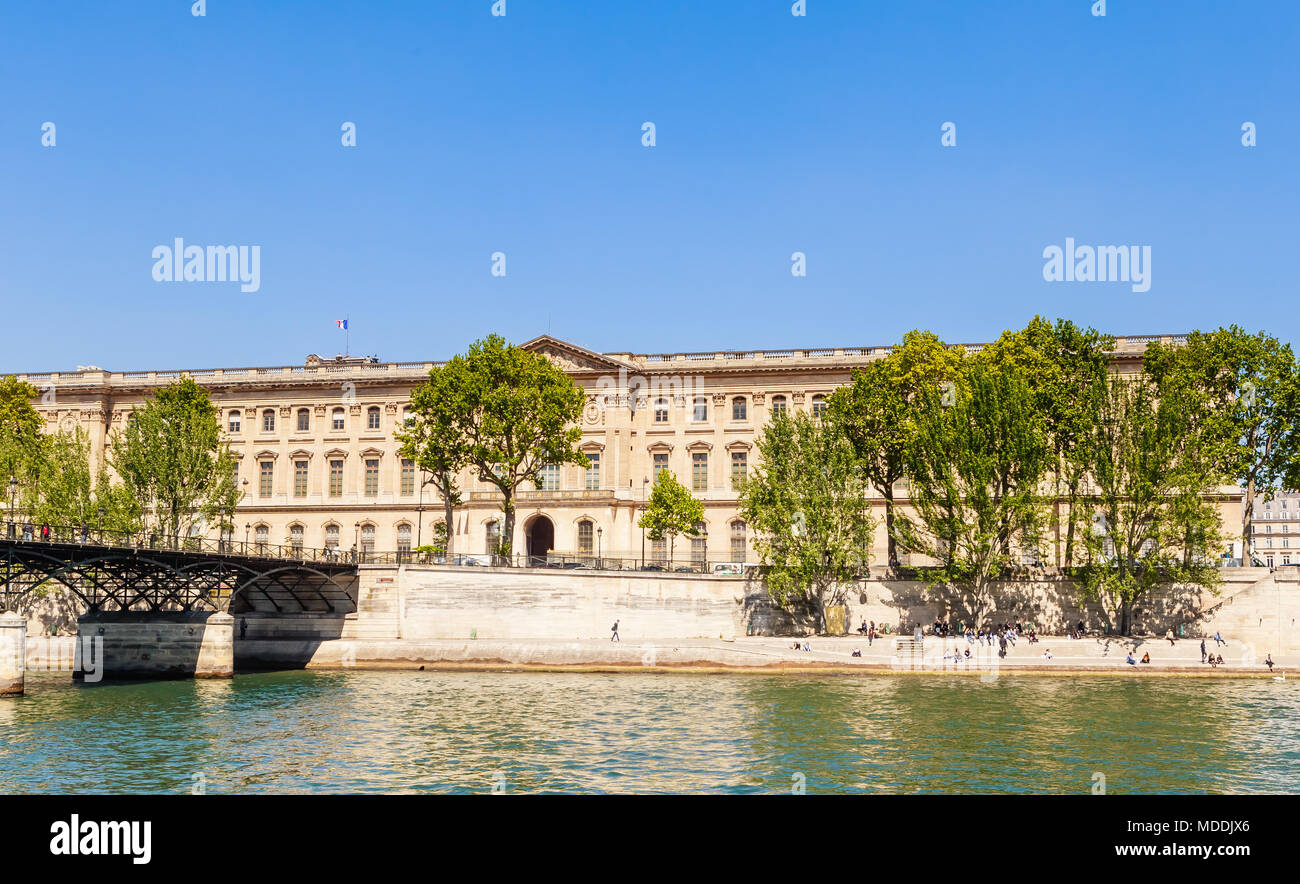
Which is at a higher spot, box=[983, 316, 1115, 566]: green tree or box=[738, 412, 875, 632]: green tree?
box=[983, 316, 1115, 566]: green tree

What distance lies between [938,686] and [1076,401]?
20.9 metres

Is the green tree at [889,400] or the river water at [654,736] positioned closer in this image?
the river water at [654,736]

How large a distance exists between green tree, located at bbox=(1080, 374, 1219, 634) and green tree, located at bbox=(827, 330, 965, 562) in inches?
354

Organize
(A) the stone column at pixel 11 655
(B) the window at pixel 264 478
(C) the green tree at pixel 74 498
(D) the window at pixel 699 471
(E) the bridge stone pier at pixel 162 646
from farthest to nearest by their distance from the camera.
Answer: (B) the window at pixel 264 478 < (D) the window at pixel 699 471 < (C) the green tree at pixel 74 498 < (E) the bridge stone pier at pixel 162 646 < (A) the stone column at pixel 11 655

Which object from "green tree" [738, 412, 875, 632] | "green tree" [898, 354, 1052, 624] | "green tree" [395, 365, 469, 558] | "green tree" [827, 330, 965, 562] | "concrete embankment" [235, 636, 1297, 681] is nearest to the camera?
"concrete embankment" [235, 636, 1297, 681]

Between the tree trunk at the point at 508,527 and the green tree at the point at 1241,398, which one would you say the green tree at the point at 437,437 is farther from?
the green tree at the point at 1241,398

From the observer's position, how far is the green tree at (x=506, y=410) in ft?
214

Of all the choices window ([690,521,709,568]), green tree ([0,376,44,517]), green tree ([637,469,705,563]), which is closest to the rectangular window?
window ([690,521,709,568])

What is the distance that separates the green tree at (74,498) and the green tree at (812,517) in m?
33.6

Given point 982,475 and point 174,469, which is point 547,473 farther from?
point 982,475

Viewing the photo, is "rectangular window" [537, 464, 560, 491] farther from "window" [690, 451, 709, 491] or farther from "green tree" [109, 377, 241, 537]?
"green tree" [109, 377, 241, 537]

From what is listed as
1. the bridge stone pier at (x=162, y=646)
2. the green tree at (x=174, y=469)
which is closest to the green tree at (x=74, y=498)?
the green tree at (x=174, y=469)

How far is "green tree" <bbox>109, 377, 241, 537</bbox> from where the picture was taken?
219ft

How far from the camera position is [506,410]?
65312mm
